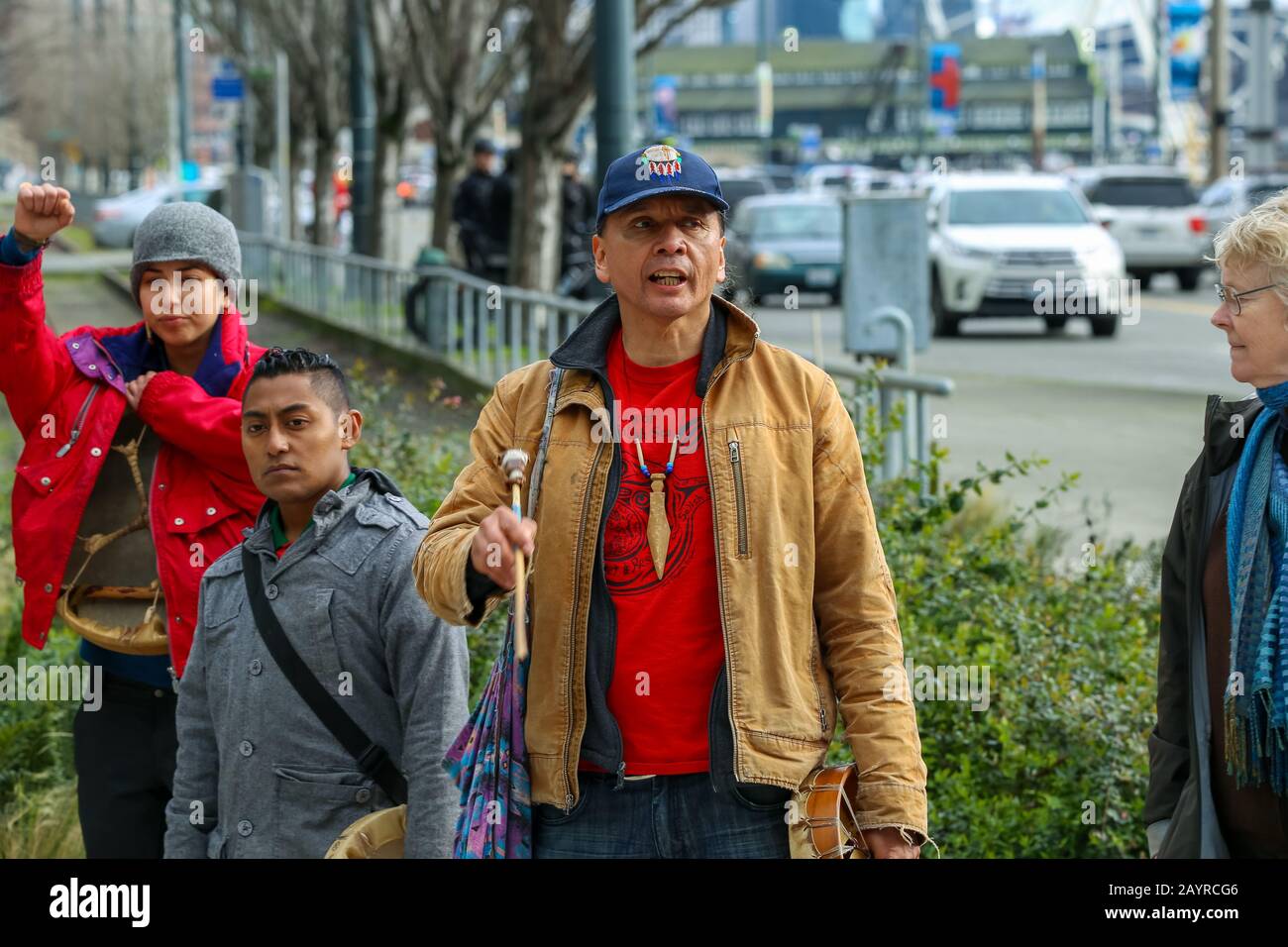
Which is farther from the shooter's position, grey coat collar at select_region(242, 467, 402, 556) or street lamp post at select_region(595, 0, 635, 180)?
street lamp post at select_region(595, 0, 635, 180)

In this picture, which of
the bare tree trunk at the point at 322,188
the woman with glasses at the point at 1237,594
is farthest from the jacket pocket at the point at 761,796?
the bare tree trunk at the point at 322,188

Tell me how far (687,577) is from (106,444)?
157 centimetres

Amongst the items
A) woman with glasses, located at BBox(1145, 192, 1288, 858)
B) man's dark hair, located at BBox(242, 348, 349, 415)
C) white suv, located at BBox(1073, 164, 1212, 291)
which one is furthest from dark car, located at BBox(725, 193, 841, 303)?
woman with glasses, located at BBox(1145, 192, 1288, 858)

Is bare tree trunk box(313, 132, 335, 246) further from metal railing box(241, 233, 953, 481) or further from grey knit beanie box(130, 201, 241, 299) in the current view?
grey knit beanie box(130, 201, 241, 299)

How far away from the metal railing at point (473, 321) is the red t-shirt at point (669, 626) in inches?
156

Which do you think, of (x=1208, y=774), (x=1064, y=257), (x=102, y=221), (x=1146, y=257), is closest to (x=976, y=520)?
(x=1208, y=774)

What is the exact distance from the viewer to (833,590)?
3254 millimetres

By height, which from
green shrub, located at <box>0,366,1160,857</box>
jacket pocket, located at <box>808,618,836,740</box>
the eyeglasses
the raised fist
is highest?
the raised fist

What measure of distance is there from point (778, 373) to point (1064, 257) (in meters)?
18.8

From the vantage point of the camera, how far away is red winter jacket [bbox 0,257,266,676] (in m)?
4.04

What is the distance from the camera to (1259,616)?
3291mm

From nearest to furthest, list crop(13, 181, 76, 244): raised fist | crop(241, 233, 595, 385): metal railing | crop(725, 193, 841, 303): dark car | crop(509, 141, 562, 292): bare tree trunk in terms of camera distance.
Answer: crop(13, 181, 76, 244): raised fist < crop(241, 233, 595, 385): metal railing < crop(509, 141, 562, 292): bare tree trunk < crop(725, 193, 841, 303): dark car

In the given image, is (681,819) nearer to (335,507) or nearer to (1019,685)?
(335,507)

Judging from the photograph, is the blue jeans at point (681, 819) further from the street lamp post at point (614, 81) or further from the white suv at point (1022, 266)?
the white suv at point (1022, 266)
